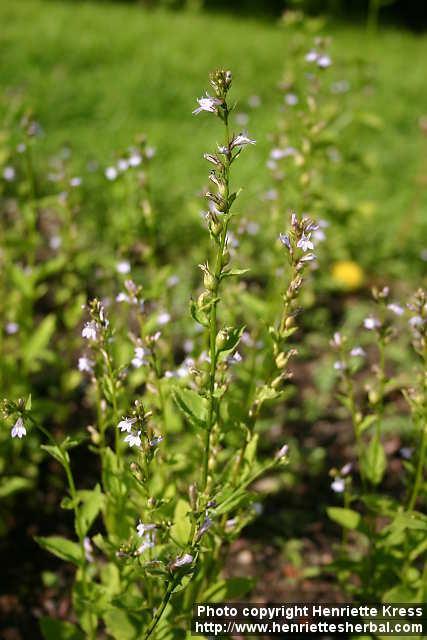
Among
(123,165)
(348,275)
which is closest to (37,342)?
(123,165)

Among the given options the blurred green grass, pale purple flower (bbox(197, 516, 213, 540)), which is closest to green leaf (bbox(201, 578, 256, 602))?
pale purple flower (bbox(197, 516, 213, 540))

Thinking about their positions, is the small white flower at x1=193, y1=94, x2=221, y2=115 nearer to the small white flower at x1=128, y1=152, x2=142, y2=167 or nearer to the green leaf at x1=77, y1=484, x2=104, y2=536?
the small white flower at x1=128, y1=152, x2=142, y2=167

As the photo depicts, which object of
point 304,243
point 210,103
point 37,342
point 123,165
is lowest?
point 37,342

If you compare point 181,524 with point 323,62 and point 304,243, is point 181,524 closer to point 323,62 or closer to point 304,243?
point 304,243

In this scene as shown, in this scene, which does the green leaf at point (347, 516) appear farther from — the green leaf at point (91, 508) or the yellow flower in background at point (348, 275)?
the yellow flower in background at point (348, 275)

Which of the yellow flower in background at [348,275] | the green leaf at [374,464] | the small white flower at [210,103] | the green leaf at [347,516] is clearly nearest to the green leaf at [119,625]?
the green leaf at [347,516]
